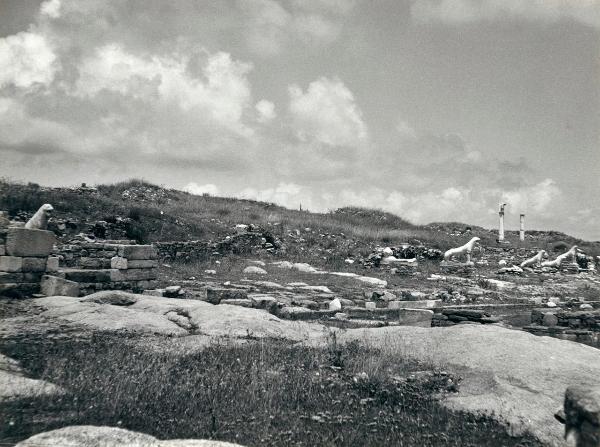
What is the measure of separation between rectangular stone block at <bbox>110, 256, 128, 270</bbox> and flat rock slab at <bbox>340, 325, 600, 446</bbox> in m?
6.42

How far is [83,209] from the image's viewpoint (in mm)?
19812

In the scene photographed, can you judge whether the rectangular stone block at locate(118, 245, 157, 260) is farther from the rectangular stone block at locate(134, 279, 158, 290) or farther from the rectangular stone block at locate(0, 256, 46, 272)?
the rectangular stone block at locate(0, 256, 46, 272)

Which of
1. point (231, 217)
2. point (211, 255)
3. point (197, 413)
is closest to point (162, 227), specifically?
point (211, 255)

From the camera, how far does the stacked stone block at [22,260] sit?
995 cm

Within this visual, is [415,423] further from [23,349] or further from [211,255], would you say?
[211,255]

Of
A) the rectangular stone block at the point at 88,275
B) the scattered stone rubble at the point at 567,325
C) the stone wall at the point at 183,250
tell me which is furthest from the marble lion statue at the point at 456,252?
the rectangular stone block at the point at 88,275

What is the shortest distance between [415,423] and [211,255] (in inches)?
623

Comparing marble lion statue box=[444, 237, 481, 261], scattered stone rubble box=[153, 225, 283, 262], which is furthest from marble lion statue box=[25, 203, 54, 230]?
marble lion statue box=[444, 237, 481, 261]

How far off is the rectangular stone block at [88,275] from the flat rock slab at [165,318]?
2034 mm

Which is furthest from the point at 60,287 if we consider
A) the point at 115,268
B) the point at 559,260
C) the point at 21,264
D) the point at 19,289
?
the point at 559,260

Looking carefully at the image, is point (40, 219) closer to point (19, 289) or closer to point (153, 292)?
point (19, 289)

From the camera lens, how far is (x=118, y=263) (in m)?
11.8

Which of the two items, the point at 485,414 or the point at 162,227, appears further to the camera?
the point at 162,227

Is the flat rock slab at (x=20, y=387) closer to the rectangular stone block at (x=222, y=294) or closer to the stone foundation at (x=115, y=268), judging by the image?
the rectangular stone block at (x=222, y=294)
